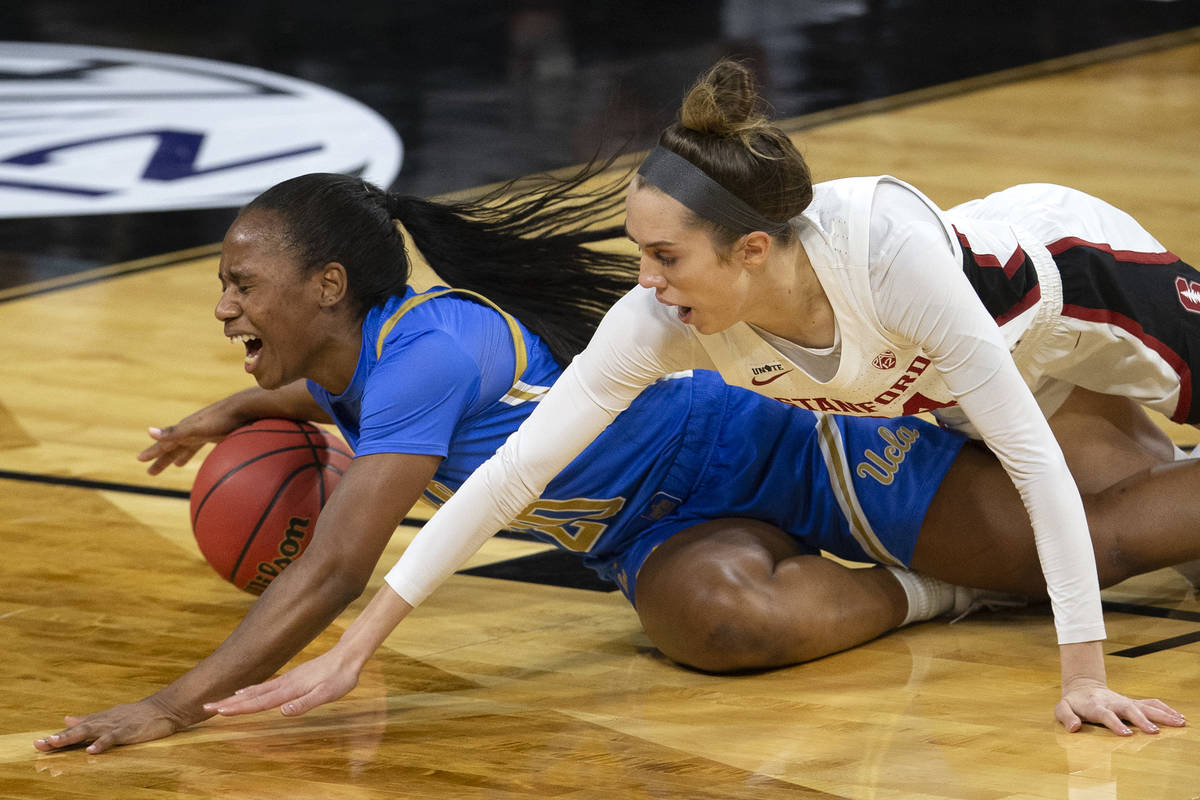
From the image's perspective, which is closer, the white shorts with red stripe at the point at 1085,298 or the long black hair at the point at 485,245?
the white shorts with red stripe at the point at 1085,298

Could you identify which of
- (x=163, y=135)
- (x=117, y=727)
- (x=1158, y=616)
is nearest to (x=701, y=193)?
(x=117, y=727)

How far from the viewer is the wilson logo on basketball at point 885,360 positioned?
8.67 feet

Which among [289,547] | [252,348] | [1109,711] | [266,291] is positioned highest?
[266,291]

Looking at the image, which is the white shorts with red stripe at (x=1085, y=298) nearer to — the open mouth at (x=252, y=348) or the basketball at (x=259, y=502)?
the open mouth at (x=252, y=348)

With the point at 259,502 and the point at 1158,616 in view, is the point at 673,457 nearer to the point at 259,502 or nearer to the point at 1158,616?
the point at 259,502

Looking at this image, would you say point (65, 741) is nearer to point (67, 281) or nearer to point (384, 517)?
point (384, 517)

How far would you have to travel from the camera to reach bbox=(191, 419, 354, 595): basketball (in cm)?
323

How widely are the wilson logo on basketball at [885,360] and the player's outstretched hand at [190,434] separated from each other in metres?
1.44

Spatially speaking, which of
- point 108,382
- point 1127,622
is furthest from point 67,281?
point 1127,622

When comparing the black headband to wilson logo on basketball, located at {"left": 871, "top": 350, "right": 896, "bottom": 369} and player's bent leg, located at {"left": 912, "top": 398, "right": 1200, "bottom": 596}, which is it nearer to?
wilson logo on basketball, located at {"left": 871, "top": 350, "right": 896, "bottom": 369}

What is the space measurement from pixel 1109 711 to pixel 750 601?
632mm

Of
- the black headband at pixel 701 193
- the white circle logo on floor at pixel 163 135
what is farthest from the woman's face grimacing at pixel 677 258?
the white circle logo on floor at pixel 163 135

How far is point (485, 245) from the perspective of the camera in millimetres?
3158

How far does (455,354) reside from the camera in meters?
2.81
